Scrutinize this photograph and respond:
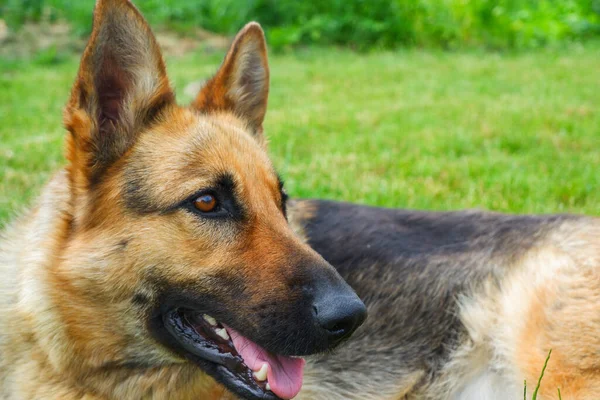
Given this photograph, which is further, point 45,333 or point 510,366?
point 510,366

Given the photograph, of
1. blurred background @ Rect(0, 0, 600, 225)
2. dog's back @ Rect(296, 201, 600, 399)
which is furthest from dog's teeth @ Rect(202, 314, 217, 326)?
blurred background @ Rect(0, 0, 600, 225)

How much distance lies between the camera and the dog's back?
328cm

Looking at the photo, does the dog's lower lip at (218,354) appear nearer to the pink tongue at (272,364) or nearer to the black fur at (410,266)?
the pink tongue at (272,364)

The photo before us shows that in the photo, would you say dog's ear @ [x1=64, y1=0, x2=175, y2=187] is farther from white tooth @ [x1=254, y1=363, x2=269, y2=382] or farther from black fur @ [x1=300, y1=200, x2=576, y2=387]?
black fur @ [x1=300, y1=200, x2=576, y2=387]

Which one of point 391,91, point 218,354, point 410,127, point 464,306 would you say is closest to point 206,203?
point 218,354

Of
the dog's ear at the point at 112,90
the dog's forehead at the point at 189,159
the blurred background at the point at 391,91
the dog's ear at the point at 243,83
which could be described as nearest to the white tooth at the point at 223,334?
the dog's forehead at the point at 189,159

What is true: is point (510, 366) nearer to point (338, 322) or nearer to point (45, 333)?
point (338, 322)

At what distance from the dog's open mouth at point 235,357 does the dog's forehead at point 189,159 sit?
0.53 meters

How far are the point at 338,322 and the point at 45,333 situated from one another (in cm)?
127

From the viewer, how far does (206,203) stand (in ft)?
Answer: 9.18

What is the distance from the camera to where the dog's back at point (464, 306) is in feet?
10.8

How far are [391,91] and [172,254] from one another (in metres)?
8.42

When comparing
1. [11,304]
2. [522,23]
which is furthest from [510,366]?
Answer: [522,23]

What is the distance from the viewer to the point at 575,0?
1650 centimetres
